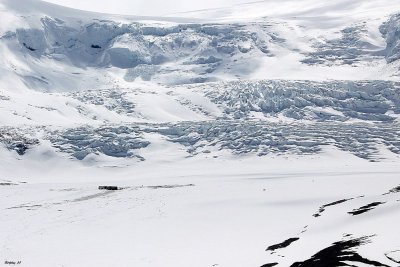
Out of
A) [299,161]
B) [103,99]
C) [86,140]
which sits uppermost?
[103,99]

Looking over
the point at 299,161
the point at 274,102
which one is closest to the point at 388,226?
the point at 299,161

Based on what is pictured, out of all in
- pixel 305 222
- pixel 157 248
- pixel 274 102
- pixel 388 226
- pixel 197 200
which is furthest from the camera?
pixel 274 102

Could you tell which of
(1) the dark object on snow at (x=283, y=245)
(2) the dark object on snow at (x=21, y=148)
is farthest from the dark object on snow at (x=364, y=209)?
(2) the dark object on snow at (x=21, y=148)

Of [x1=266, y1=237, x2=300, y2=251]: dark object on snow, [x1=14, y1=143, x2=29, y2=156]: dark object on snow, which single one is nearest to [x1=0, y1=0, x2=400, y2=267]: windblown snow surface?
[x1=266, y1=237, x2=300, y2=251]: dark object on snow

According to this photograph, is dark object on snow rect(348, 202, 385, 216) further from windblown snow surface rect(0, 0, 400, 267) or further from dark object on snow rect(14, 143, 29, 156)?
dark object on snow rect(14, 143, 29, 156)

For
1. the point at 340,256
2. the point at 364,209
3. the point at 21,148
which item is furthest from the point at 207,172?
the point at 340,256

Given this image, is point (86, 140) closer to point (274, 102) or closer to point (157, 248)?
point (274, 102)
